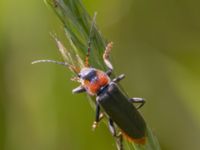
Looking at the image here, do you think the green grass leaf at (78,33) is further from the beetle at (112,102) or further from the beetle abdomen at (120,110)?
the beetle abdomen at (120,110)

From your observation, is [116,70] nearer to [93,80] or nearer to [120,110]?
[93,80]

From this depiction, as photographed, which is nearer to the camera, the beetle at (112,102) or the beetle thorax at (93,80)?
the beetle at (112,102)

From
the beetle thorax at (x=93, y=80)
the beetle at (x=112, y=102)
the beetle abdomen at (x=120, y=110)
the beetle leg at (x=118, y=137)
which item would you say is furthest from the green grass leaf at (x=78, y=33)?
the beetle thorax at (x=93, y=80)

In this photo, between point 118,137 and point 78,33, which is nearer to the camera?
point 78,33

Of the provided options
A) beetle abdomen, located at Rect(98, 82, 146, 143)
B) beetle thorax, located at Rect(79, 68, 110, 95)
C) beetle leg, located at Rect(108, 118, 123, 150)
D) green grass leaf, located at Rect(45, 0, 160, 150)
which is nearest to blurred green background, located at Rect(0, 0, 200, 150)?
beetle thorax, located at Rect(79, 68, 110, 95)

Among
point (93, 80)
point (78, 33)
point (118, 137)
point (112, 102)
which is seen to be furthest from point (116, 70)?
point (78, 33)

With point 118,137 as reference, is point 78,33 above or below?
above

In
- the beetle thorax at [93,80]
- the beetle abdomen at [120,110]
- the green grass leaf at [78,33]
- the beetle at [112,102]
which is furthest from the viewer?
the beetle thorax at [93,80]

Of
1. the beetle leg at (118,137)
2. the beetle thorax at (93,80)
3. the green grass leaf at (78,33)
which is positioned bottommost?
the beetle leg at (118,137)
